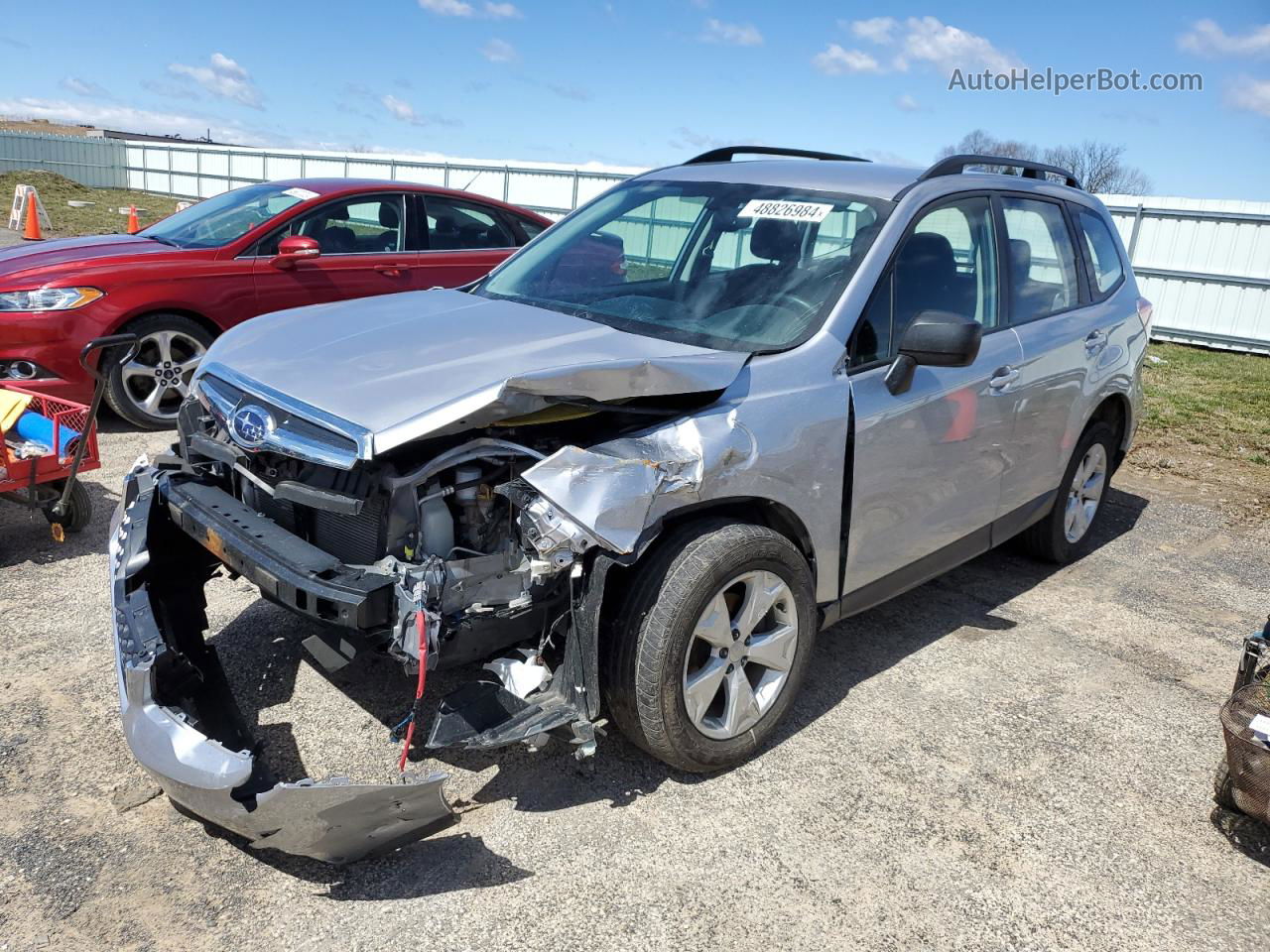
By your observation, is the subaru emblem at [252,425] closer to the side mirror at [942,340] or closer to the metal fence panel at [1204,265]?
the side mirror at [942,340]

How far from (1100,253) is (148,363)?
5839 mm

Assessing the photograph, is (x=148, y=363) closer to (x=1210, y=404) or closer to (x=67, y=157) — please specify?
(x=1210, y=404)

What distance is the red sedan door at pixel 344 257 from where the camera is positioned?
6984mm

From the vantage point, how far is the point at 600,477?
2734 mm

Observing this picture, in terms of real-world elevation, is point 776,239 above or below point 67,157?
below

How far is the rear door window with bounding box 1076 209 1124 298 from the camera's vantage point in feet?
16.2

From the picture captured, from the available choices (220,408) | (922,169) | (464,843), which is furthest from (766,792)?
(922,169)

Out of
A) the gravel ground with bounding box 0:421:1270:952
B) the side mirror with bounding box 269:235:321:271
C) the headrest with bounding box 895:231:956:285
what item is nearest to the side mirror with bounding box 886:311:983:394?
the headrest with bounding box 895:231:956:285

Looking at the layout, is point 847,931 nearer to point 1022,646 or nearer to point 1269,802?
point 1269,802

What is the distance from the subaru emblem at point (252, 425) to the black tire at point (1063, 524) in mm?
3752

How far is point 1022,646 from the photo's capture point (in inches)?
171

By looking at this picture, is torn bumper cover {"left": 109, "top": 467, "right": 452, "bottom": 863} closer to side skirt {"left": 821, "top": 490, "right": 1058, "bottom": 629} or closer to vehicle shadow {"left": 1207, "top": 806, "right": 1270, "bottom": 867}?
side skirt {"left": 821, "top": 490, "right": 1058, "bottom": 629}

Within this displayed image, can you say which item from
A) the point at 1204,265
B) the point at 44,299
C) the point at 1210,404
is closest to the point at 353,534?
the point at 44,299

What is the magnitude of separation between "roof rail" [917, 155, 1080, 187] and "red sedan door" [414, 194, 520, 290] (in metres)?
4.16
